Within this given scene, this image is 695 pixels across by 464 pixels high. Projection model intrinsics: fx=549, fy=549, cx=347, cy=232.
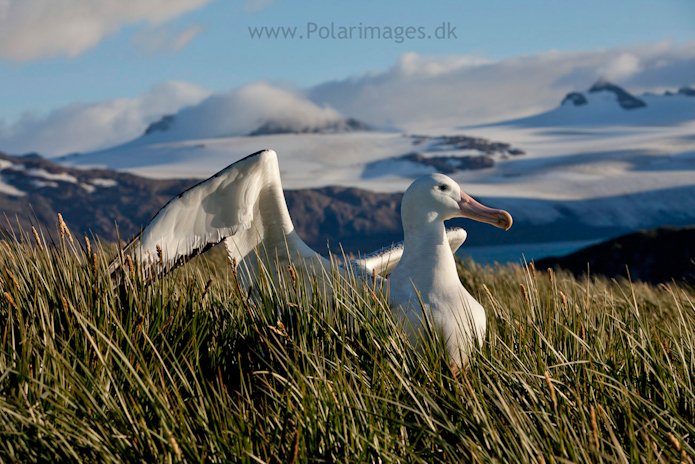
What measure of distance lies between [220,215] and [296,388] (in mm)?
1977

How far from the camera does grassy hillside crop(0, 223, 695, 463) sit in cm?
171

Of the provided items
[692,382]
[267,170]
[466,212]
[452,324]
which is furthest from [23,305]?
[692,382]

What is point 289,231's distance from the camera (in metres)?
3.83

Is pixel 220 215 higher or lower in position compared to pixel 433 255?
higher

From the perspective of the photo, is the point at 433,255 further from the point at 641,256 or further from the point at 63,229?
the point at 641,256

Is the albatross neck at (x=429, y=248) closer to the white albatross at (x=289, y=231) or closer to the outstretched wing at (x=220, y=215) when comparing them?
the white albatross at (x=289, y=231)

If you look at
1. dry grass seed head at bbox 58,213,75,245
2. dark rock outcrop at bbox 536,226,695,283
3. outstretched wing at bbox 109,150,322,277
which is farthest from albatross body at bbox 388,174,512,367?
dark rock outcrop at bbox 536,226,695,283

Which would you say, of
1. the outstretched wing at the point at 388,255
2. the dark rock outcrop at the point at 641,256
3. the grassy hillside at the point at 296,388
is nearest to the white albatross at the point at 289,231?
the grassy hillside at the point at 296,388

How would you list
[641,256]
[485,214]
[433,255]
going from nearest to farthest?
1. [433,255]
2. [485,214]
3. [641,256]

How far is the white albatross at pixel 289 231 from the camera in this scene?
298cm

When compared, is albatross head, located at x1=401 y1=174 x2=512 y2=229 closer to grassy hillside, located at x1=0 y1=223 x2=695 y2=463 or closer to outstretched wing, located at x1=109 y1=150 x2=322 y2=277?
grassy hillside, located at x1=0 y1=223 x2=695 y2=463

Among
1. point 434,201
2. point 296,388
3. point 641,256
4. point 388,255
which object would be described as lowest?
point 641,256

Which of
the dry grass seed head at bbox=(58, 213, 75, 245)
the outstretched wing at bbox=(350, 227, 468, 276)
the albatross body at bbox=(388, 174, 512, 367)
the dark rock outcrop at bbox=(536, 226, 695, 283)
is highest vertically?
the dry grass seed head at bbox=(58, 213, 75, 245)

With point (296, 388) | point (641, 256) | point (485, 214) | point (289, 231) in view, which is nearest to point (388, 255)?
point (289, 231)
